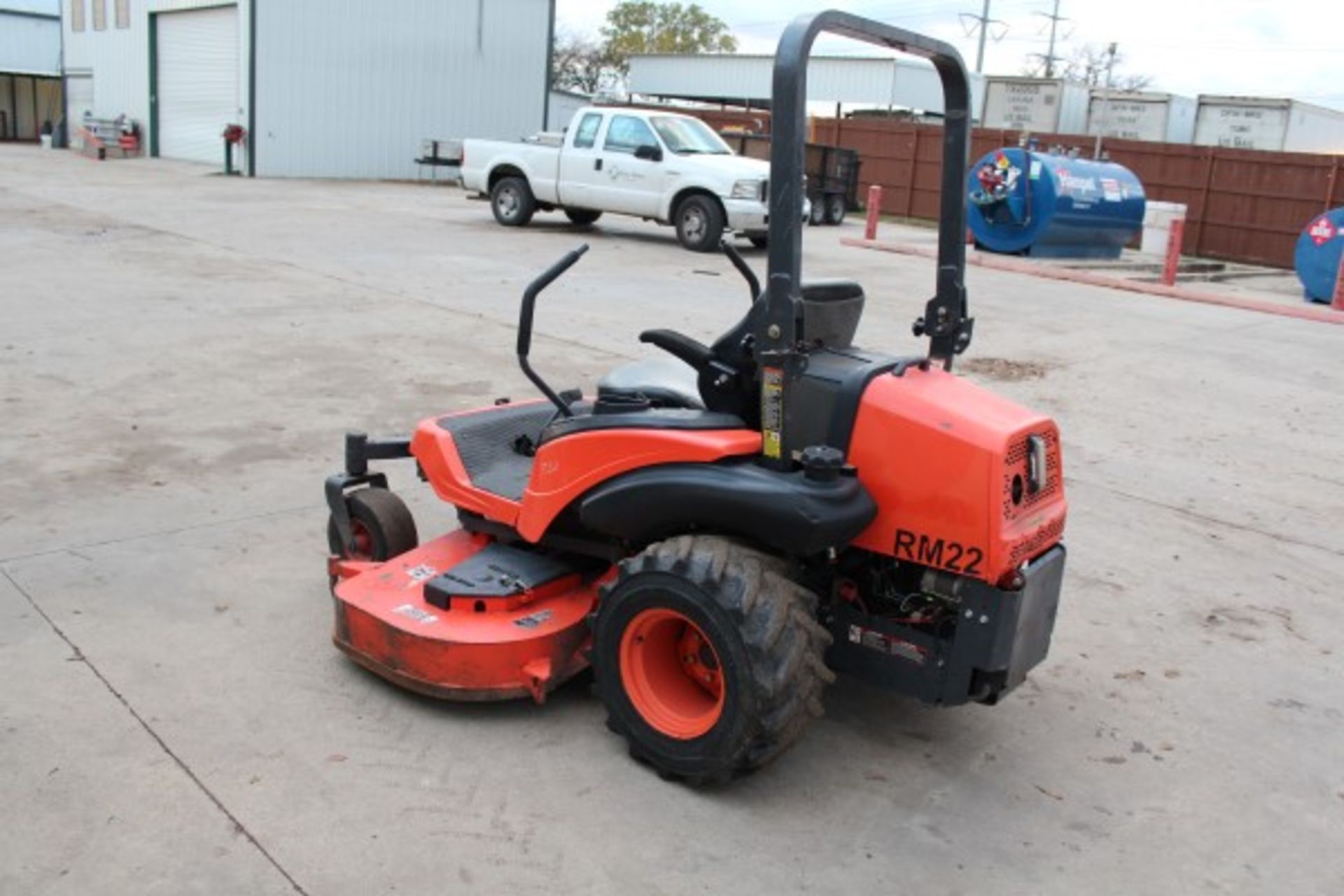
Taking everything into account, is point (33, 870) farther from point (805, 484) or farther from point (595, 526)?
point (805, 484)

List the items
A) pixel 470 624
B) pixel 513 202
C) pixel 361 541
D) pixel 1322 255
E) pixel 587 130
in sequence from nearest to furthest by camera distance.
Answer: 1. pixel 470 624
2. pixel 361 541
3. pixel 1322 255
4. pixel 587 130
5. pixel 513 202

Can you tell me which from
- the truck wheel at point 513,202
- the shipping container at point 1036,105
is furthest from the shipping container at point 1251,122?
the truck wheel at point 513,202

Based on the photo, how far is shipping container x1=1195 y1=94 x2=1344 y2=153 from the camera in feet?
104

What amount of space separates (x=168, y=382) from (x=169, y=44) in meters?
28.1

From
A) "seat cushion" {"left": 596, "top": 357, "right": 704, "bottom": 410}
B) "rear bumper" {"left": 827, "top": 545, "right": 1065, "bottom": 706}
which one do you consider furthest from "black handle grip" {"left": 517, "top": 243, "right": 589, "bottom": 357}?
"rear bumper" {"left": 827, "top": 545, "right": 1065, "bottom": 706}

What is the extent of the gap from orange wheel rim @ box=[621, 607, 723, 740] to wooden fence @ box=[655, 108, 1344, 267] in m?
18.4

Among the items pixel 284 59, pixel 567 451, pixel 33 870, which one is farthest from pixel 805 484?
pixel 284 59

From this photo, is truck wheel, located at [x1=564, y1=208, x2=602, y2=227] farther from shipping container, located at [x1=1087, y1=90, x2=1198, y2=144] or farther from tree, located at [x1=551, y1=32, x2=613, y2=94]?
tree, located at [x1=551, y1=32, x2=613, y2=94]

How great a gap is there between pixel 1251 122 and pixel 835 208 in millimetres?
15285

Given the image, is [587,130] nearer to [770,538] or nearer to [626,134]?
[626,134]

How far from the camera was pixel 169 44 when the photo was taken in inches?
1257

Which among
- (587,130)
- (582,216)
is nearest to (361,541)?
(587,130)

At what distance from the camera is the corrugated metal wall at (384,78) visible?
27.6 m

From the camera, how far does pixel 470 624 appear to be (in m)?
3.77
